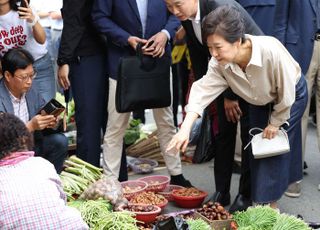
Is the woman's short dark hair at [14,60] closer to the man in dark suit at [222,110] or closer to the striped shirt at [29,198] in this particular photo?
the man in dark suit at [222,110]

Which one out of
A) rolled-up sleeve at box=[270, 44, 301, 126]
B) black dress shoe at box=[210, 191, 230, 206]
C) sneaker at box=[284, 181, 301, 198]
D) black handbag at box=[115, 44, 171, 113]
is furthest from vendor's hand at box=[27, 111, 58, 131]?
sneaker at box=[284, 181, 301, 198]

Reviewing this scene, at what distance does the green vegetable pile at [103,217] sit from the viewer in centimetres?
349

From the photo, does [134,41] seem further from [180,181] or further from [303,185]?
[303,185]

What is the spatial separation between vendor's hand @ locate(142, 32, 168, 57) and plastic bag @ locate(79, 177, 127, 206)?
107cm

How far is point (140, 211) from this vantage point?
3949mm

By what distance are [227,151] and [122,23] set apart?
53.4 inches

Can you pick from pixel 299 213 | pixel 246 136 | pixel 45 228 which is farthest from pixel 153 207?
pixel 45 228

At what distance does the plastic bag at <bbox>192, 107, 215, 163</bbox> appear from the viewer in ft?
18.0

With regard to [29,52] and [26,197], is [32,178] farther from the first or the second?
[29,52]

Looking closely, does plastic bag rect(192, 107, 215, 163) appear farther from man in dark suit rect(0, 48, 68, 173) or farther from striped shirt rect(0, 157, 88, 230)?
striped shirt rect(0, 157, 88, 230)

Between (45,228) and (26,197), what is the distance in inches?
7.2

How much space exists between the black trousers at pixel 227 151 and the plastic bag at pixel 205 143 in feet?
3.37

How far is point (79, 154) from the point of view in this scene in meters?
4.81

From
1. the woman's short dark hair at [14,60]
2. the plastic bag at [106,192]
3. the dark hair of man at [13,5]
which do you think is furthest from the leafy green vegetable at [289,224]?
the dark hair of man at [13,5]
